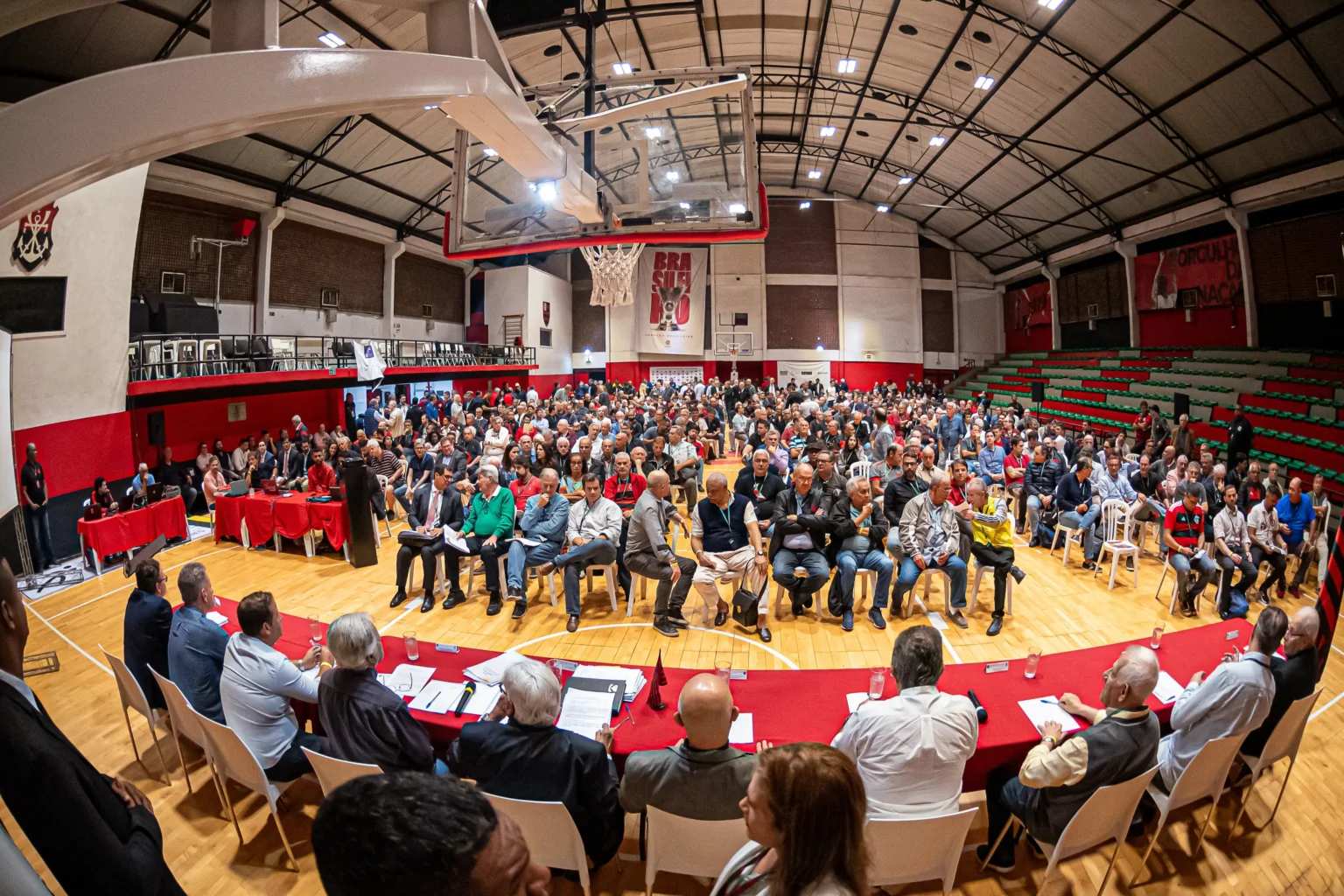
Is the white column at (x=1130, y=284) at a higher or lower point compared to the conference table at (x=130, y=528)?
higher

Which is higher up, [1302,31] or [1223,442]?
[1302,31]

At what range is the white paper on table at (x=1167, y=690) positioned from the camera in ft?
9.50

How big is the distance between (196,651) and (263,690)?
0.68 metres

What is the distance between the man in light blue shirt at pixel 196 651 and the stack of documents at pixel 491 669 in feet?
4.32

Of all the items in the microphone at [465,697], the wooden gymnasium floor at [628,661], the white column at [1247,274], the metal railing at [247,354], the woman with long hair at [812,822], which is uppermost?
the white column at [1247,274]

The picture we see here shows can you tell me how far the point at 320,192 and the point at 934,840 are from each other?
1910cm

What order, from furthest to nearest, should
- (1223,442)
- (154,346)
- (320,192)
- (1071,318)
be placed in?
(1071,318), (320,192), (1223,442), (154,346)

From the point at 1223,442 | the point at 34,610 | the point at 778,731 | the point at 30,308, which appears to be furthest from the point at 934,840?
the point at 1223,442

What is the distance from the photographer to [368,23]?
1068 centimetres

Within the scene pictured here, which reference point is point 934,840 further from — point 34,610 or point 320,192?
point 320,192

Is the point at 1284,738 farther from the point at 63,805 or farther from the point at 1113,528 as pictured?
the point at 63,805

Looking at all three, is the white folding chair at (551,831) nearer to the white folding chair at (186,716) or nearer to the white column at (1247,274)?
the white folding chair at (186,716)

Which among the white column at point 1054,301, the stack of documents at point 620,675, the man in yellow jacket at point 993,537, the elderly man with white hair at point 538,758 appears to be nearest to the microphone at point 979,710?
the stack of documents at point 620,675

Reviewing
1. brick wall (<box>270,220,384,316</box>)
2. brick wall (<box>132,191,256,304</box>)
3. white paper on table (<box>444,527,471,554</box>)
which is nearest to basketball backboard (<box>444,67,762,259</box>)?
white paper on table (<box>444,527,471,554</box>)
